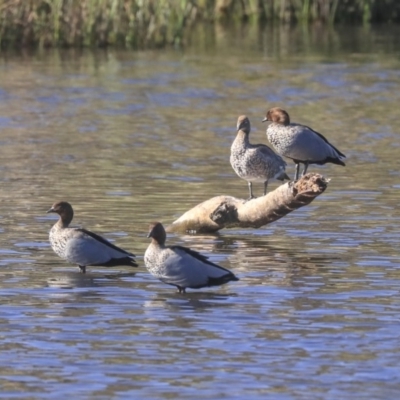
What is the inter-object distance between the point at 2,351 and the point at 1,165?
953cm

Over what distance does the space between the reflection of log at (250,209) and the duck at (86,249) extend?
5.14ft

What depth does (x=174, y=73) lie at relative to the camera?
2916cm

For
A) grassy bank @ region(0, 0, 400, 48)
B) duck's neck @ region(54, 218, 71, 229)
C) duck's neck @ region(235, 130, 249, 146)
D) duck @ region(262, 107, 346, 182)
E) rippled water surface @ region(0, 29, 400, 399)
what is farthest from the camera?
grassy bank @ region(0, 0, 400, 48)

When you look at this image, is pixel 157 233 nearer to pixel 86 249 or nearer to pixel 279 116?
pixel 86 249

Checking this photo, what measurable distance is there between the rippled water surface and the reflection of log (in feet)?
0.79

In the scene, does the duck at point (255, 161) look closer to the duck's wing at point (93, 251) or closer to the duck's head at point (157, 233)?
the duck's wing at point (93, 251)

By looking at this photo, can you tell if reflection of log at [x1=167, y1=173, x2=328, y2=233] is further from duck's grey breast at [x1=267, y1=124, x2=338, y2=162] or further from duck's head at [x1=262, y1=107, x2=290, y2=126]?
duck's head at [x1=262, y1=107, x2=290, y2=126]

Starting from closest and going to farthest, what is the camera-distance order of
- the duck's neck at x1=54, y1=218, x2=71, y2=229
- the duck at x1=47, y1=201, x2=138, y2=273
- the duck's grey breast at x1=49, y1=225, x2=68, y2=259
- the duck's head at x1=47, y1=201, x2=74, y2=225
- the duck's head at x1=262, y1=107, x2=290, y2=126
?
1. the duck at x1=47, y1=201, x2=138, y2=273
2. the duck's grey breast at x1=49, y1=225, x2=68, y2=259
3. the duck's neck at x1=54, y1=218, x2=71, y2=229
4. the duck's head at x1=47, y1=201, x2=74, y2=225
5. the duck's head at x1=262, y1=107, x2=290, y2=126

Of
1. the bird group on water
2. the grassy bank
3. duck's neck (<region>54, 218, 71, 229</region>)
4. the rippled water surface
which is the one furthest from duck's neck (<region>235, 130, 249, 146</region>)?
the grassy bank

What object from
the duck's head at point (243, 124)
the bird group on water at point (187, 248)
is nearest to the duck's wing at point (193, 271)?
the bird group on water at point (187, 248)

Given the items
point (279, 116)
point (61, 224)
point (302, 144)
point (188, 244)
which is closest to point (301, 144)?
point (302, 144)

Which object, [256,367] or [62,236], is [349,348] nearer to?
[256,367]

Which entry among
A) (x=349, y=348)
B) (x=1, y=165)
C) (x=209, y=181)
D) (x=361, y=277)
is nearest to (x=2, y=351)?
(x=349, y=348)

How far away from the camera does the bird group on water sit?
1078cm
